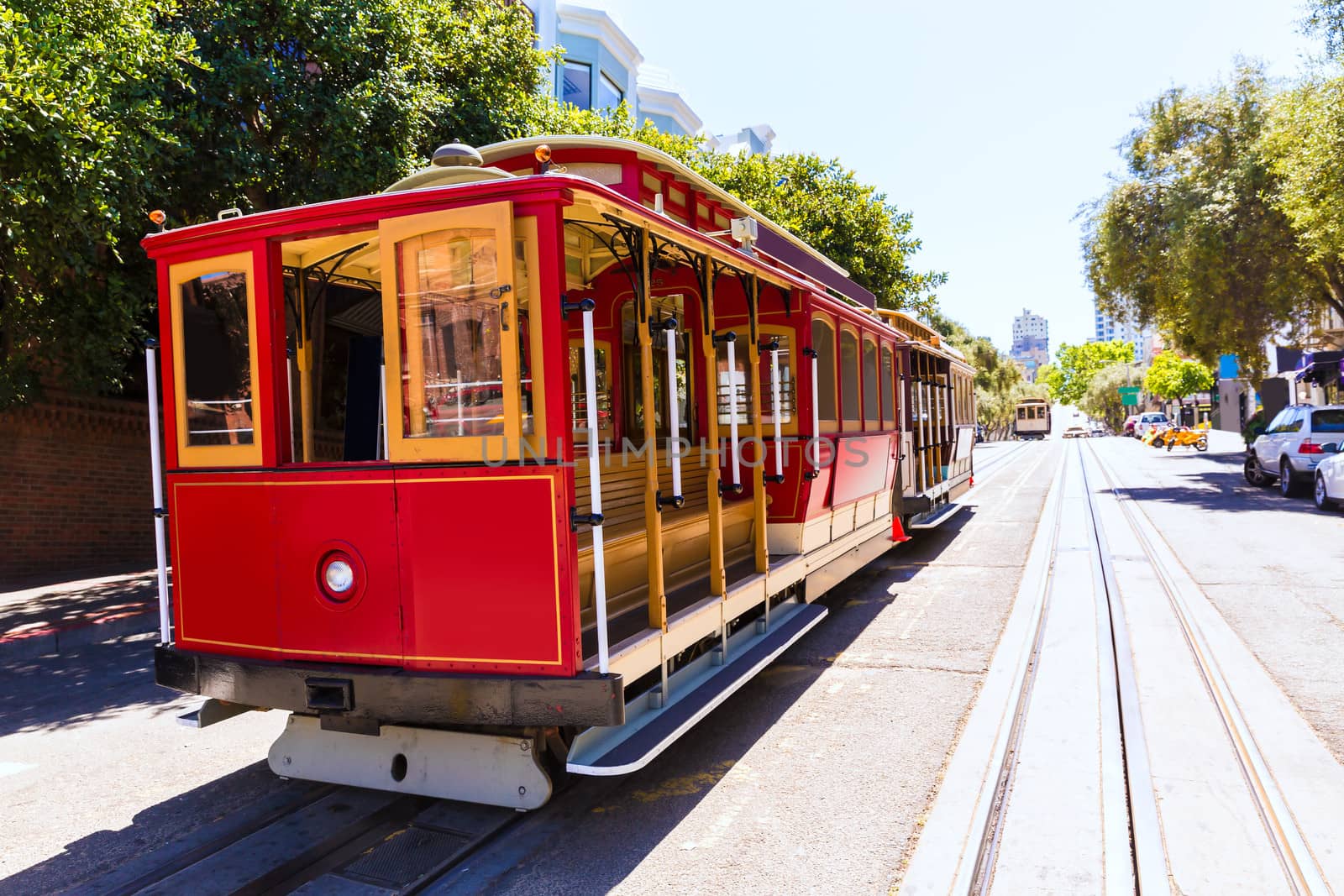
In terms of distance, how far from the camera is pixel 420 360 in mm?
3789

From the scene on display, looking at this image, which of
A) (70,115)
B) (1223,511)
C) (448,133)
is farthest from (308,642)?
(1223,511)

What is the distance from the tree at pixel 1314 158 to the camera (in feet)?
46.5

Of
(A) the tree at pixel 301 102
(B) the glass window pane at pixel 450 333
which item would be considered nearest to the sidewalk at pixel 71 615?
(A) the tree at pixel 301 102

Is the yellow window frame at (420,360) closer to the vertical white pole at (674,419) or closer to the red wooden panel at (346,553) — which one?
the red wooden panel at (346,553)

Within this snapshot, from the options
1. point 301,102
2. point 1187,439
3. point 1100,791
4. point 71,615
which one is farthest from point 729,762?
point 1187,439

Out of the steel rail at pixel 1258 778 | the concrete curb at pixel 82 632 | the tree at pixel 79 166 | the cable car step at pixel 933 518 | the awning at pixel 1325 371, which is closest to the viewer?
the steel rail at pixel 1258 778

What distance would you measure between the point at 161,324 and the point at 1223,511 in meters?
15.5

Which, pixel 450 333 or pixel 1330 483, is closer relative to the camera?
pixel 450 333

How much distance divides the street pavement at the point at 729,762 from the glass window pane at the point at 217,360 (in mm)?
1854

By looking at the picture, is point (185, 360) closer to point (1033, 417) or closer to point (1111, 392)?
point (1033, 417)

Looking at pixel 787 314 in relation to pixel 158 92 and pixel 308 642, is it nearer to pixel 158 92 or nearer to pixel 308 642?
pixel 308 642

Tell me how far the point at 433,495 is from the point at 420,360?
0.60m

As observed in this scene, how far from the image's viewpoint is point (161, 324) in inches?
173

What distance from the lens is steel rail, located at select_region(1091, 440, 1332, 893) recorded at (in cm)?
333
